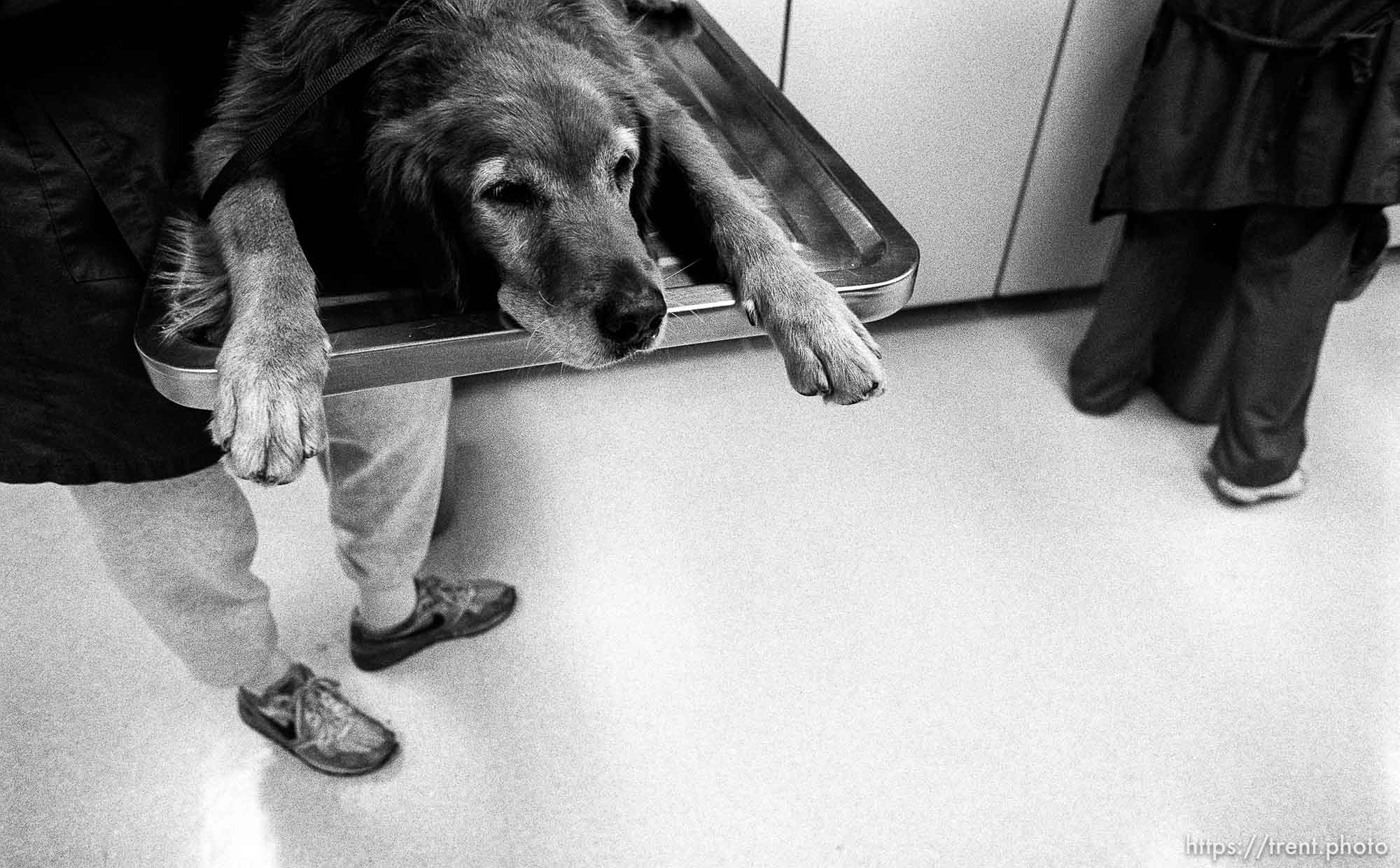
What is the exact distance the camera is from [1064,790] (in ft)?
5.26

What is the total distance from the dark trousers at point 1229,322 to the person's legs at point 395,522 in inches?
63.3

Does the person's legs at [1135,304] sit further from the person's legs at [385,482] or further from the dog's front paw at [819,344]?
the person's legs at [385,482]

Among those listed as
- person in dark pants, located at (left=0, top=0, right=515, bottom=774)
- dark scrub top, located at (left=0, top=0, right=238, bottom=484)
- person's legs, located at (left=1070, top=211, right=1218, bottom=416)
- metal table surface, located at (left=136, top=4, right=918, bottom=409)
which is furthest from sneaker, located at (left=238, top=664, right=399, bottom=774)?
person's legs, located at (left=1070, top=211, right=1218, bottom=416)

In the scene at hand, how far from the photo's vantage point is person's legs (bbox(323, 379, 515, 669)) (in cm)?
132

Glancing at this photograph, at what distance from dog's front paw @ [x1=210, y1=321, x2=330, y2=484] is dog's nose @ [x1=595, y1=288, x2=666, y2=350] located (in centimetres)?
26

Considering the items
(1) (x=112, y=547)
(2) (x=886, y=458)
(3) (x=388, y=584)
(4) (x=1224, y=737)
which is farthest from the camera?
(2) (x=886, y=458)

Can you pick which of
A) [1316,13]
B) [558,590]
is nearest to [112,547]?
[558,590]

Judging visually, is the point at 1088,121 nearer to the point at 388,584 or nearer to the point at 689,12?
the point at 689,12

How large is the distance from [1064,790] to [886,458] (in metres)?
A: 0.87

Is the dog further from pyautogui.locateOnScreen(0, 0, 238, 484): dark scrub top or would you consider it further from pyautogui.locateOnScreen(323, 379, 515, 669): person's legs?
pyautogui.locateOnScreen(323, 379, 515, 669): person's legs

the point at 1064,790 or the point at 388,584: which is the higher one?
the point at 388,584

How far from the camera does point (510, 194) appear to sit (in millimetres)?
902

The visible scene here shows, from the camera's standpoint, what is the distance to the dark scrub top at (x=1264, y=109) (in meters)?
1.69

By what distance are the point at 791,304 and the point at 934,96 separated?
153cm
